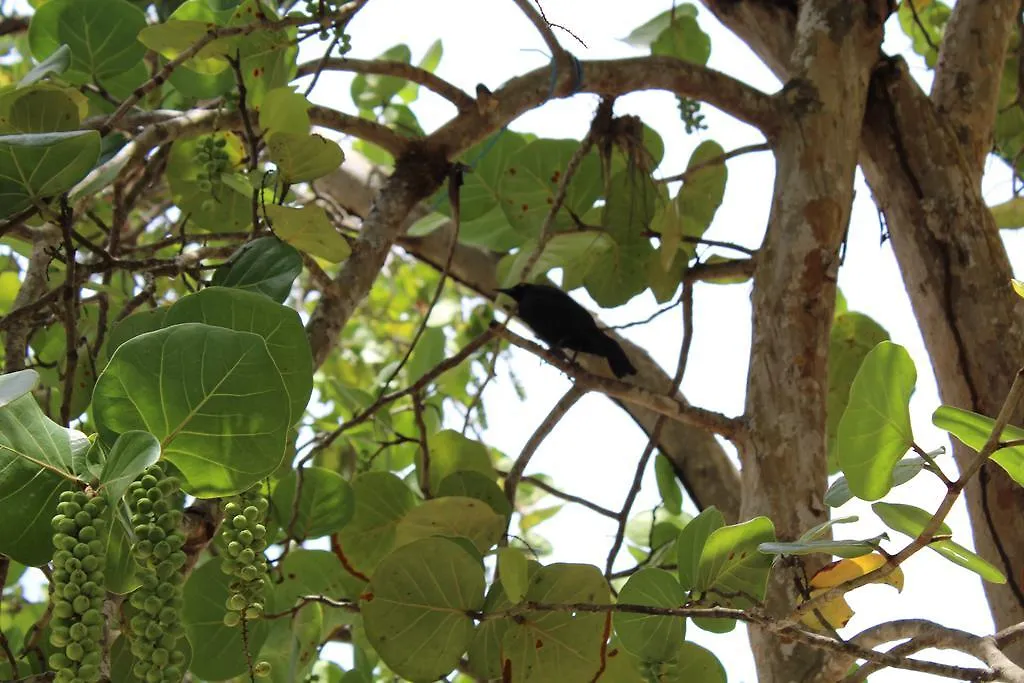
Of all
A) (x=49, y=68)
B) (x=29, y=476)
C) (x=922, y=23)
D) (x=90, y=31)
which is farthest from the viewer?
(x=922, y=23)

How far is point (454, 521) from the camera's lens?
104 centimetres

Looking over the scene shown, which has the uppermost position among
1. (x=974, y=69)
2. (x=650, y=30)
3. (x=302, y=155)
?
(x=650, y=30)

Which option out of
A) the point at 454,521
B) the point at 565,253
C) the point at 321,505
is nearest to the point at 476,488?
the point at 454,521

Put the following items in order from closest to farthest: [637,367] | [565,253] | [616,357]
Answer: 1. [565,253]
2. [616,357]
3. [637,367]

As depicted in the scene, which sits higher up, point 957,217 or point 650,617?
point 957,217

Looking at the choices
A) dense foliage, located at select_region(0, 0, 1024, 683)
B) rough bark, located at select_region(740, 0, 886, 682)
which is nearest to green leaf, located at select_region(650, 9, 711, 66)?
dense foliage, located at select_region(0, 0, 1024, 683)

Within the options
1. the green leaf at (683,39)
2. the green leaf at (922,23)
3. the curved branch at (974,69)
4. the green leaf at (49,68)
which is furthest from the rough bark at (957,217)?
the green leaf at (49,68)

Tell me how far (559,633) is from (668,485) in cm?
80

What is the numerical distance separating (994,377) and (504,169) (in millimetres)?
769

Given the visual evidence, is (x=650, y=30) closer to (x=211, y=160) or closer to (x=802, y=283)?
(x=802, y=283)

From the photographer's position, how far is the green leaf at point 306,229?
1020mm

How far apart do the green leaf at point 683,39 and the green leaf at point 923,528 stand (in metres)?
1.22

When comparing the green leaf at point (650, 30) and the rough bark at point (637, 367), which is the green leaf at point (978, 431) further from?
the green leaf at point (650, 30)

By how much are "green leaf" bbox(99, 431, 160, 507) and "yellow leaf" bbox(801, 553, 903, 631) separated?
59cm
